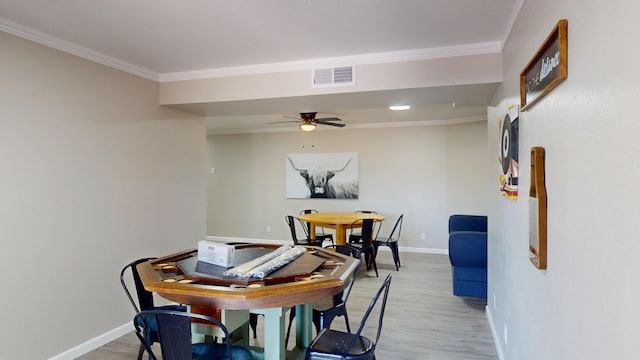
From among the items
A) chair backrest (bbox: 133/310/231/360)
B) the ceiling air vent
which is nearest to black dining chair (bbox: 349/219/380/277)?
the ceiling air vent

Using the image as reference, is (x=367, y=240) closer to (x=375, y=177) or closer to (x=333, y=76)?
(x=375, y=177)

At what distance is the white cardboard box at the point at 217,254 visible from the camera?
214 cm

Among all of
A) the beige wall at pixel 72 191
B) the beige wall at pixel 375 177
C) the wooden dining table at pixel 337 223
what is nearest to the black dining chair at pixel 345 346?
the beige wall at pixel 72 191

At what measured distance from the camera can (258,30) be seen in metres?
2.54

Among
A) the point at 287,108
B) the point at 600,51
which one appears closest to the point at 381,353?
the point at 287,108

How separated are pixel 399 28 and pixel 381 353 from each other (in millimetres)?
2483

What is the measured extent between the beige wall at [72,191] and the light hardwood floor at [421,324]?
0.49 m

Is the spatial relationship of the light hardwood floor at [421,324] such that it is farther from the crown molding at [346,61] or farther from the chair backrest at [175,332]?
the crown molding at [346,61]

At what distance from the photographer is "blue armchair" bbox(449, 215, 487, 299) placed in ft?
13.3

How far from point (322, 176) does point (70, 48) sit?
508 centimetres

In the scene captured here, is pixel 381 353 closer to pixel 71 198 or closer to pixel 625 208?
pixel 625 208

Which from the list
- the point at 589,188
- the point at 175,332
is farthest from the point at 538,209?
the point at 175,332

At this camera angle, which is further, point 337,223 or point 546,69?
point 337,223

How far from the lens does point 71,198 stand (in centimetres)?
291
